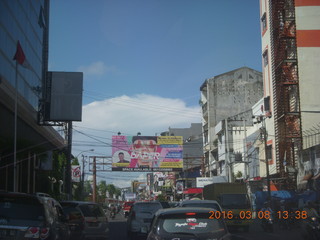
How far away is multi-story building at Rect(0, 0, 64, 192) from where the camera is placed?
81.8ft

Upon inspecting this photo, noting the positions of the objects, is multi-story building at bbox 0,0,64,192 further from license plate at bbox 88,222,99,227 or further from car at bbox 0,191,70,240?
car at bbox 0,191,70,240

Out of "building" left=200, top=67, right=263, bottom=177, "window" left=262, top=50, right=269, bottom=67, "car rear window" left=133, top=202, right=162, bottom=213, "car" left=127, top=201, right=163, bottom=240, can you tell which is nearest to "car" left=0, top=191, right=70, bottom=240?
"car" left=127, top=201, right=163, bottom=240

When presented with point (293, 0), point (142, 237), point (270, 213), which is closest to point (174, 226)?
point (142, 237)

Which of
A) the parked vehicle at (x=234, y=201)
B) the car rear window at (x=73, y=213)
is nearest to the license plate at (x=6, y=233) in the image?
the car rear window at (x=73, y=213)

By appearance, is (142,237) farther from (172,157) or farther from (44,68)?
(172,157)

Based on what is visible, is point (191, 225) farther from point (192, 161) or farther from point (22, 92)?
point (192, 161)

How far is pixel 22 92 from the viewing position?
98.5 ft

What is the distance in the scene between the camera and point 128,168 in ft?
190

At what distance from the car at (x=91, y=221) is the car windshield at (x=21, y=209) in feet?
23.7

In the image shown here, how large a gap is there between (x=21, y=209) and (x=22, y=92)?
830 inches

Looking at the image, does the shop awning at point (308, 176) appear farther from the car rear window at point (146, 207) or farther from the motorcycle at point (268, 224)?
the car rear window at point (146, 207)

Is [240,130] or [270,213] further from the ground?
[240,130]

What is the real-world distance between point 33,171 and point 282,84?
23.2 metres

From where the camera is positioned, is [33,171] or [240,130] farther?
[240,130]
